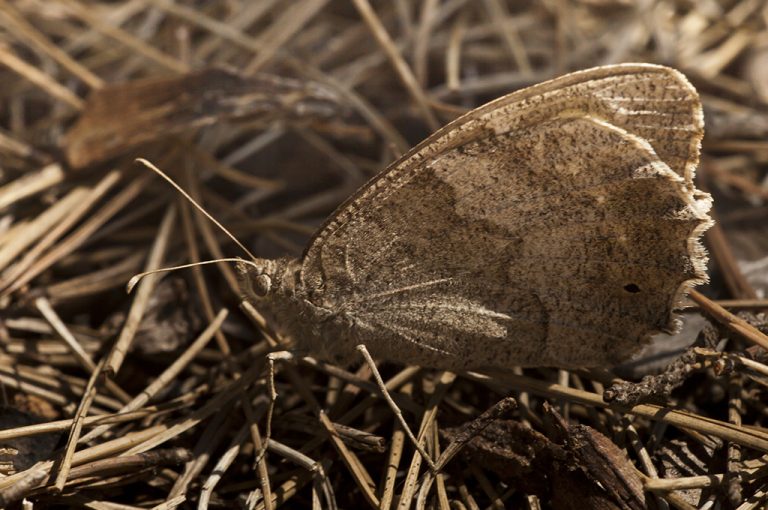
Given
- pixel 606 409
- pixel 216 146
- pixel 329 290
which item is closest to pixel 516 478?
pixel 606 409

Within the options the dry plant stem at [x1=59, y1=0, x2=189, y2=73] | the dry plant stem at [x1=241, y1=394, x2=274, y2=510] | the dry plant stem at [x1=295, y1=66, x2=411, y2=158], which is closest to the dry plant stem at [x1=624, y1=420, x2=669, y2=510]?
the dry plant stem at [x1=241, y1=394, x2=274, y2=510]

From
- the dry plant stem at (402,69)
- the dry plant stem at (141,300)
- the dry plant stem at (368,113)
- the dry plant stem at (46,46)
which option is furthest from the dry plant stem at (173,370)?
the dry plant stem at (46,46)

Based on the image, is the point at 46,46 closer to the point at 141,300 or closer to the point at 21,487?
the point at 141,300

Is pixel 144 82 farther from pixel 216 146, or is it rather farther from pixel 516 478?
pixel 516 478

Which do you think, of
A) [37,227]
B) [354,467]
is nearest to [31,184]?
[37,227]

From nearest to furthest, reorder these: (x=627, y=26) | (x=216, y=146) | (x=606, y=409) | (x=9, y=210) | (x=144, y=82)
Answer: (x=606, y=409) < (x=9, y=210) < (x=144, y=82) < (x=216, y=146) < (x=627, y=26)

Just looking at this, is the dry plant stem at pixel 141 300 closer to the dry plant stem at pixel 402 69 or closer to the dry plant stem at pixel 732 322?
the dry plant stem at pixel 402 69

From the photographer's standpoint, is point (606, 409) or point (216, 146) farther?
point (216, 146)

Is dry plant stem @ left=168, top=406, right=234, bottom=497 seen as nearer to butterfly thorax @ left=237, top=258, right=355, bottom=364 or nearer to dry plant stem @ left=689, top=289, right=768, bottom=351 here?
butterfly thorax @ left=237, top=258, right=355, bottom=364
